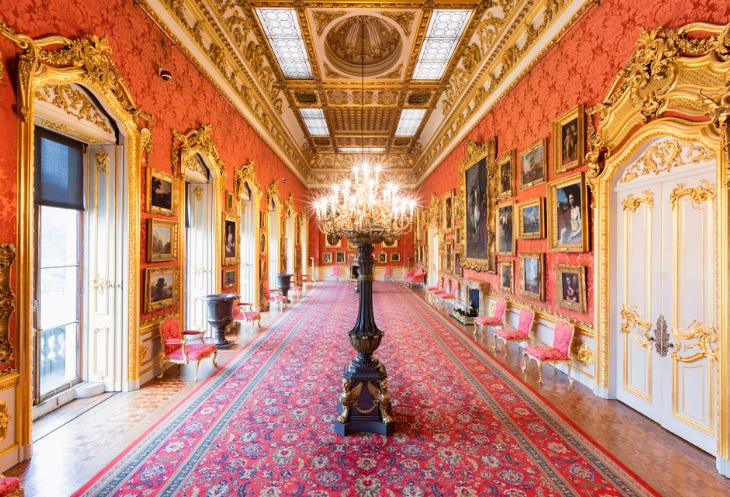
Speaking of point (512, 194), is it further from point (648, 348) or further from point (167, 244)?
point (167, 244)

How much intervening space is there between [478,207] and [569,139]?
13.4 feet

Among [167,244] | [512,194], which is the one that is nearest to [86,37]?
[167,244]

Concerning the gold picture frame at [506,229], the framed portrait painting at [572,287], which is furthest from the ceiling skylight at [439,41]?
the framed portrait painting at [572,287]

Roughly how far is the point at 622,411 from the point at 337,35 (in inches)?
389

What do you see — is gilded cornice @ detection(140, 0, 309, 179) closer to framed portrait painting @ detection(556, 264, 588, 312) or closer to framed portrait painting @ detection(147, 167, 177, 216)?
framed portrait painting @ detection(147, 167, 177, 216)

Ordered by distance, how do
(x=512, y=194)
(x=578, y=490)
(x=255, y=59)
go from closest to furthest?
(x=578, y=490)
(x=512, y=194)
(x=255, y=59)

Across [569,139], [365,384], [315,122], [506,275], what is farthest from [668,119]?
[315,122]

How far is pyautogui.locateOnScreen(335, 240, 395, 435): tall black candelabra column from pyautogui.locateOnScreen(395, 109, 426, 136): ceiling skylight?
37.8 ft

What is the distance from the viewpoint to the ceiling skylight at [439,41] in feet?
25.4

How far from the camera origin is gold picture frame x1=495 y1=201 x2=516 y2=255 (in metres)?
7.25

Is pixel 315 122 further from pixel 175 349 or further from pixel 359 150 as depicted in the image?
pixel 175 349

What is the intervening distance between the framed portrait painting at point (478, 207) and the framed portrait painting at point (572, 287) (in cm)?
276

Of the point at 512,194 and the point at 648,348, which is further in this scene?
the point at 512,194

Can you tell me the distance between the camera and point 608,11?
439 centimetres
